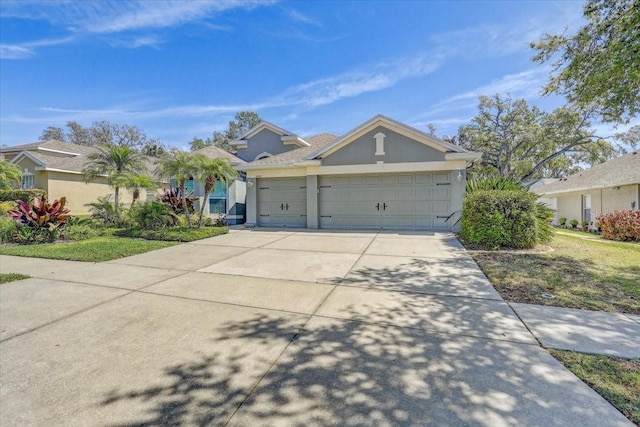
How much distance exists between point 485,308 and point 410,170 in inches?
338

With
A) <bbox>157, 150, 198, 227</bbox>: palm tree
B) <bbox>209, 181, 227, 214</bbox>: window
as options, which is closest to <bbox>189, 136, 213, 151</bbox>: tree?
<bbox>209, 181, 227, 214</bbox>: window

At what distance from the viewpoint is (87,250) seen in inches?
317

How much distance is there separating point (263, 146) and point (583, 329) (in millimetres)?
17882

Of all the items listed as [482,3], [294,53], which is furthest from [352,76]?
[482,3]

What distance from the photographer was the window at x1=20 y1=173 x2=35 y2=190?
62.2 ft

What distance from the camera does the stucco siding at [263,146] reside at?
1852cm

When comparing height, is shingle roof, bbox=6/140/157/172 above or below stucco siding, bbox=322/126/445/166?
above

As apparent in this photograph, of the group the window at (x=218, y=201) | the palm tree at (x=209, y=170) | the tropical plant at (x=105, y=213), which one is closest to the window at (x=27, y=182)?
the tropical plant at (x=105, y=213)

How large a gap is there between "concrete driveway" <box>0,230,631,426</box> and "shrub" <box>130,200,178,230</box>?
A: 650cm

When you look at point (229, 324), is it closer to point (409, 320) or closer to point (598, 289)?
point (409, 320)

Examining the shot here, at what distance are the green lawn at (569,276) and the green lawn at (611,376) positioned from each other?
158 centimetres

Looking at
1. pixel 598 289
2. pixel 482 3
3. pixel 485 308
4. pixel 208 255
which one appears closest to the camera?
pixel 485 308

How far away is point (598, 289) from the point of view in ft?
15.8

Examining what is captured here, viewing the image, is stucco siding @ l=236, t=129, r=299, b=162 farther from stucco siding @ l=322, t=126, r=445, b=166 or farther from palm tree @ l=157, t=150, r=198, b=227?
palm tree @ l=157, t=150, r=198, b=227
